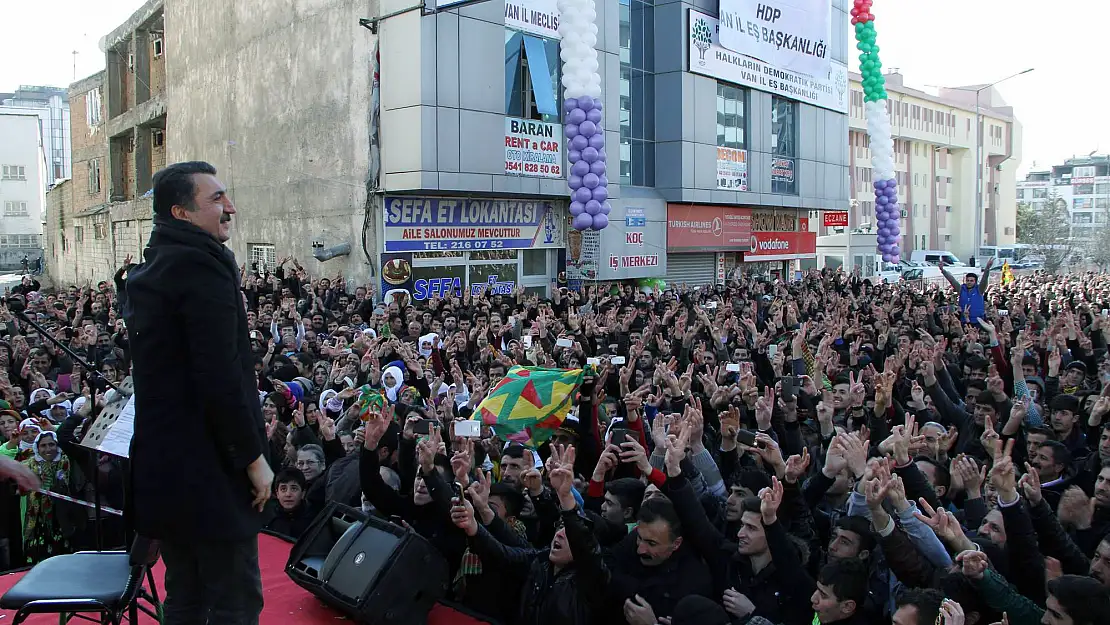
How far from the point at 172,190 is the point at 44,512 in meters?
4.47

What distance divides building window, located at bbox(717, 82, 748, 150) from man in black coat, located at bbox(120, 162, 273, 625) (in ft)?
84.0

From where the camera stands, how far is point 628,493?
17.4 feet

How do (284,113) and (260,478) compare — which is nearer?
(260,478)

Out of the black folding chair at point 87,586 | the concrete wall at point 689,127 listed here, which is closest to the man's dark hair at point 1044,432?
the black folding chair at point 87,586

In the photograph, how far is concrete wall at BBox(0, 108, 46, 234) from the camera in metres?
61.2

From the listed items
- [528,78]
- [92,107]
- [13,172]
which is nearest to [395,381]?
[528,78]

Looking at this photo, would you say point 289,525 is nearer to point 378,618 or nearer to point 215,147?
point 378,618

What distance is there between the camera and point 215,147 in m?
25.4

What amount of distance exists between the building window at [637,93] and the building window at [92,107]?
22.7 metres

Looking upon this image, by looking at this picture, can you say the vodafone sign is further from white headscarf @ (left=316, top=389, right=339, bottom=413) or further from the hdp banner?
the hdp banner

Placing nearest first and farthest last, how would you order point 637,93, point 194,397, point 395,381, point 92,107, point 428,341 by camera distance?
point 194,397
point 395,381
point 428,341
point 637,93
point 92,107

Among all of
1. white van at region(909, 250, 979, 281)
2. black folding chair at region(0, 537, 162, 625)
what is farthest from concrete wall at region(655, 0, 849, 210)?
black folding chair at region(0, 537, 162, 625)

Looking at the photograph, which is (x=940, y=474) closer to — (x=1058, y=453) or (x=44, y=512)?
(x=1058, y=453)

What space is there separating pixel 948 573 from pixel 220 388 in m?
3.21
